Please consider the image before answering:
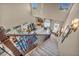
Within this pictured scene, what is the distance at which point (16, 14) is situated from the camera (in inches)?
60.4

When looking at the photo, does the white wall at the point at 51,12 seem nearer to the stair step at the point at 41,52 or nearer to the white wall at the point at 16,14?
the white wall at the point at 16,14

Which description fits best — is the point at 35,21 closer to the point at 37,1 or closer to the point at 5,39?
the point at 37,1

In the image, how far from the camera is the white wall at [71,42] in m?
1.51

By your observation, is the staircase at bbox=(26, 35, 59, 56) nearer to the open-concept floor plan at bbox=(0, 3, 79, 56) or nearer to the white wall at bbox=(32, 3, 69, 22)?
the open-concept floor plan at bbox=(0, 3, 79, 56)

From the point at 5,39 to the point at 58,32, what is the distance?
1.32 feet

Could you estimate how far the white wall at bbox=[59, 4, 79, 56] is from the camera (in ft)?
4.95

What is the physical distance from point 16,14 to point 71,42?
0.47 metres

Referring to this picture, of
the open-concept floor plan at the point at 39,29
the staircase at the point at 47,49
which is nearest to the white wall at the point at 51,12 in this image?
the open-concept floor plan at the point at 39,29

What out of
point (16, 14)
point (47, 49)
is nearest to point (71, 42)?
point (47, 49)

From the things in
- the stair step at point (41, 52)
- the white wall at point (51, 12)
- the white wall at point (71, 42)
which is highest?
the white wall at point (51, 12)

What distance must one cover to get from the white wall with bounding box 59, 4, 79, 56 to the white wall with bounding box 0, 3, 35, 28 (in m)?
0.29

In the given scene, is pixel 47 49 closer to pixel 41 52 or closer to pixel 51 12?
pixel 41 52

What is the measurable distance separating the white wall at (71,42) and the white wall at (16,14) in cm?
29

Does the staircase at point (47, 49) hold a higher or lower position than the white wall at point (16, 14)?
lower
